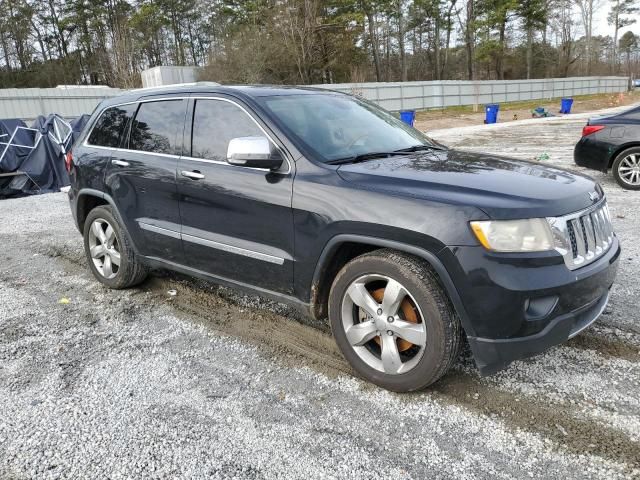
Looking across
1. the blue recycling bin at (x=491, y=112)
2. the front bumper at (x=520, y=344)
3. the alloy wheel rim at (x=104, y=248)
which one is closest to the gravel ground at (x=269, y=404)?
the front bumper at (x=520, y=344)

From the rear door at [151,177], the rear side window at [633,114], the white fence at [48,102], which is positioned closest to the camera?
the rear door at [151,177]

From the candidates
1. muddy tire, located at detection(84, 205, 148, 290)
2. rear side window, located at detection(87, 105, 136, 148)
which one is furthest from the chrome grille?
rear side window, located at detection(87, 105, 136, 148)

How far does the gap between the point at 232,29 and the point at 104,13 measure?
14284mm

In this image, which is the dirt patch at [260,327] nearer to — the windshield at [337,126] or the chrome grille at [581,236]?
the windshield at [337,126]

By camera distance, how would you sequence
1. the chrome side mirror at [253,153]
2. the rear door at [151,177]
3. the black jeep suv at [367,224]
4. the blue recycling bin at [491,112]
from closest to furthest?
the black jeep suv at [367,224]
the chrome side mirror at [253,153]
the rear door at [151,177]
the blue recycling bin at [491,112]

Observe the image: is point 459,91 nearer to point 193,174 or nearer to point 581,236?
point 193,174

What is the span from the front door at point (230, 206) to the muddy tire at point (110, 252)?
863mm

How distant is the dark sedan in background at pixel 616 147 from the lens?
803 centimetres

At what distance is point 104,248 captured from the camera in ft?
15.4

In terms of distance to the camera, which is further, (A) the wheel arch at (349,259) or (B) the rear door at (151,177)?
(B) the rear door at (151,177)

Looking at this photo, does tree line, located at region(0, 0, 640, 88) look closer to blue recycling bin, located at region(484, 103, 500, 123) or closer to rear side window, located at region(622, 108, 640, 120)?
blue recycling bin, located at region(484, 103, 500, 123)

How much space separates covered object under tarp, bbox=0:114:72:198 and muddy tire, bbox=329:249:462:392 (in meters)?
10.1

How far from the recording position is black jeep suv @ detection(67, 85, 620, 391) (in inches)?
100

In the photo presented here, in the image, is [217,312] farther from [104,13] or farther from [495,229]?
[104,13]
